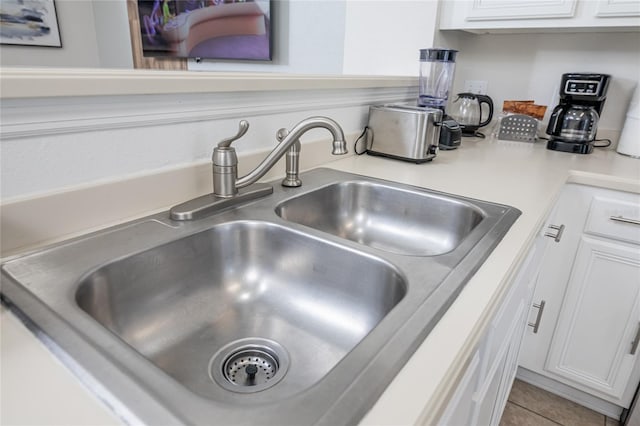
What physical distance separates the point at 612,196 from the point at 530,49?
95 centimetres

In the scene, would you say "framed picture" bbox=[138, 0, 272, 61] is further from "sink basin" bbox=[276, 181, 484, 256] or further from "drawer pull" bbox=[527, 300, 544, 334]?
"drawer pull" bbox=[527, 300, 544, 334]

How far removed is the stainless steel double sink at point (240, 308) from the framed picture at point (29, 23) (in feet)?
11.6

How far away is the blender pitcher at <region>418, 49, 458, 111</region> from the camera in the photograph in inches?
63.7

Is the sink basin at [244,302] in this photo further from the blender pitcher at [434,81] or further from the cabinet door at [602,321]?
the blender pitcher at [434,81]

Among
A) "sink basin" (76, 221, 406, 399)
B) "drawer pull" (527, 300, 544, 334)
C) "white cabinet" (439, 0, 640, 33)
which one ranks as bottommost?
"drawer pull" (527, 300, 544, 334)

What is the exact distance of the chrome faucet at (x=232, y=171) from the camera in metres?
0.76

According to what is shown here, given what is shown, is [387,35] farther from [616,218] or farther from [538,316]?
[538,316]

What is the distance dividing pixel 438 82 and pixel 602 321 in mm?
1089

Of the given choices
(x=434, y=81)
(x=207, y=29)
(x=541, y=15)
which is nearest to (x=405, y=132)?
(x=434, y=81)

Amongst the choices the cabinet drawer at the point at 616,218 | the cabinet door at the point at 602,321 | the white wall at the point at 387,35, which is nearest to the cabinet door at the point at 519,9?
the white wall at the point at 387,35

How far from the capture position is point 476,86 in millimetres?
1985

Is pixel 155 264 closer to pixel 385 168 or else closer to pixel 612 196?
pixel 385 168

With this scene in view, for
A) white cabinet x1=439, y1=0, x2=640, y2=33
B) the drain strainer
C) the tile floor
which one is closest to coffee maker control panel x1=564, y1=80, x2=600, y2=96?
white cabinet x1=439, y1=0, x2=640, y2=33

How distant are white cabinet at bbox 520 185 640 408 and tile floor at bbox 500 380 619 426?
94 millimetres
